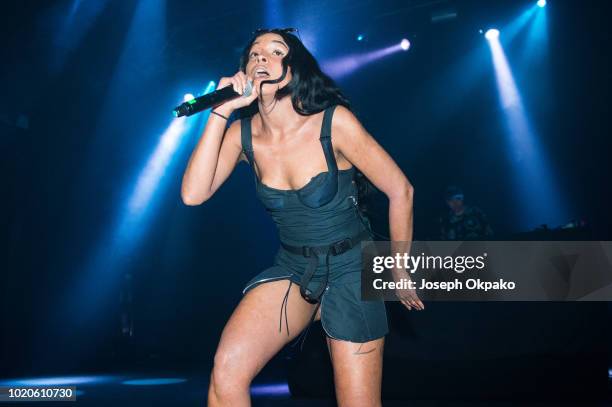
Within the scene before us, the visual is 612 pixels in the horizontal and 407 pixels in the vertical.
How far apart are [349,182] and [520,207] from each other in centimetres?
863

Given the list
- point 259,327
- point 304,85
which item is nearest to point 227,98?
point 304,85

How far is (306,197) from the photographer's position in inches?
86.3

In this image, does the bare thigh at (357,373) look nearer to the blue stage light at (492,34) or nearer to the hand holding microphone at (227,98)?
the hand holding microphone at (227,98)

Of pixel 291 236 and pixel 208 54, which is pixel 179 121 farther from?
pixel 291 236

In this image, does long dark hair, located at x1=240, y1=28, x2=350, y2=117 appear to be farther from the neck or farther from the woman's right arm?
the woman's right arm

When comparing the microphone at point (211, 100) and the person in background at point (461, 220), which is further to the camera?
the person in background at point (461, 220)

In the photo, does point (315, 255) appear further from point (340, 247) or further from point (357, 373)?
point (357, 373)

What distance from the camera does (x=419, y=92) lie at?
9.96 meters

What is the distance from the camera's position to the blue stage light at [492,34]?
9.14 meters

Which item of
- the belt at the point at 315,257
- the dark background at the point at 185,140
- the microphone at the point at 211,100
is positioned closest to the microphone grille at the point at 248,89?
the microphone at the point at 211,100

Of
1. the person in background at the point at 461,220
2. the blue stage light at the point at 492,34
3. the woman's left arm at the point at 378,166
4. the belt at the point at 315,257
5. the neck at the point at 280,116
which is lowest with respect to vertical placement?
the belt at the point at 315,257

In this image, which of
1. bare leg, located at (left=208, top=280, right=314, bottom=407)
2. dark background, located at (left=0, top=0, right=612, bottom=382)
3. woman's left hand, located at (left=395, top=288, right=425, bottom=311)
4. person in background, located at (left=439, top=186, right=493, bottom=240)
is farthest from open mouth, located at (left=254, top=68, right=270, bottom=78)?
dark background, located at (left=0, top=0, right=612, bottom=382)

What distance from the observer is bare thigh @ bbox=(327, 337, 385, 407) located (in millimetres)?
2035

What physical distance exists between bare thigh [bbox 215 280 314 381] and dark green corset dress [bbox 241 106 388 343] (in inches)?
1.8
